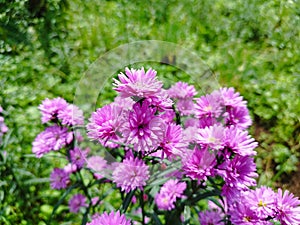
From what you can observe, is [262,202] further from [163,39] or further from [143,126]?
[163,39]

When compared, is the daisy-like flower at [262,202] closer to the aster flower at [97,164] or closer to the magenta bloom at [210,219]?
the magenta bloom at [210,219]

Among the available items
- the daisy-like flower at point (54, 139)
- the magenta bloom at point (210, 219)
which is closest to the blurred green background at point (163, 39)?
the daisy-like flower at point (54, 139)

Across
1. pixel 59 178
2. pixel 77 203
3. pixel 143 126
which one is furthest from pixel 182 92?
pixel 77 203

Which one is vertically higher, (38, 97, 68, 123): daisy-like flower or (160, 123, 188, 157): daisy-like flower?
(38, 97, 68, 123): daisy-like flower

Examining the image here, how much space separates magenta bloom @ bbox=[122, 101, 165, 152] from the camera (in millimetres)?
827

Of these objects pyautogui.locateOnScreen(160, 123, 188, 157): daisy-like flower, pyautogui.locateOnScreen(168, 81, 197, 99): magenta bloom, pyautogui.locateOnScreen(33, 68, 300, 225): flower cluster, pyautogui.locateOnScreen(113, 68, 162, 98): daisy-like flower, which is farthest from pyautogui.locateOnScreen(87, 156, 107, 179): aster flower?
pyautogui.locateOnScreen(113, 68, 162, 98): daisy-like flower

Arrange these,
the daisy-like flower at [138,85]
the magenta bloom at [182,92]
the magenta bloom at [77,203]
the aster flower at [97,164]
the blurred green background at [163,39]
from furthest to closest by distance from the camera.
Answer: the blurred green background at [163,39] < the magenta bloom at [77,203] < the aster flower at [97,164] < the magenta bloom at [182,92] < the daisy-like flower at [138,85]

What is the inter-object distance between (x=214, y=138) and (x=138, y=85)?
28cm

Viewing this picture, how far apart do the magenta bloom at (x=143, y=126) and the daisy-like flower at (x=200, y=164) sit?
A: 0.17 m

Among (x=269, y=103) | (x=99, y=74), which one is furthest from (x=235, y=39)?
(x=99, y=74)

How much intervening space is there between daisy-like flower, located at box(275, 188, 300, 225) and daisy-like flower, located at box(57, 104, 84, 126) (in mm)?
689

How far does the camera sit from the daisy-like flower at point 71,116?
1.25 meters

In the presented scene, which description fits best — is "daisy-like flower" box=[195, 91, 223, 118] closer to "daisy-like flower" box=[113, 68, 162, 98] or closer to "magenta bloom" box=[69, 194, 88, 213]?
"daisy-like flower" box=[113, 68, 162, 98]

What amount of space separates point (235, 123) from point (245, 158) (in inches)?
8.6
